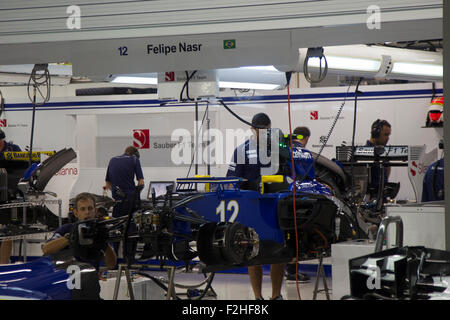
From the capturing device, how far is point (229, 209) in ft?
15.7

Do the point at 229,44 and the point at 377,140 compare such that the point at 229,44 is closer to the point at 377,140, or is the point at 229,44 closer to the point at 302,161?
the point at 302,161

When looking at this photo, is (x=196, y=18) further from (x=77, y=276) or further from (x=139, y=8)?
(x=77, y=276)

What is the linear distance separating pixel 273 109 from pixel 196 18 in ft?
19.9

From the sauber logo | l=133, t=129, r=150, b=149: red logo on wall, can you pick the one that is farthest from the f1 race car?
l=133, t=129, r=150, b=149: red logo on wall

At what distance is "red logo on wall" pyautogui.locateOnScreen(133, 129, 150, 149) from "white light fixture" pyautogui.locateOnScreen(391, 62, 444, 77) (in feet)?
17.3

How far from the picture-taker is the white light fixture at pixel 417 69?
7016 mm

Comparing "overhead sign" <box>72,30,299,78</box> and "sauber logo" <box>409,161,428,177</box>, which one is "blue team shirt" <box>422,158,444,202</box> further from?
"overhead sign" <box>72,30,299,78</box>

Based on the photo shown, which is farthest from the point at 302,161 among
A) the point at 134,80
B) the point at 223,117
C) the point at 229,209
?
the point at 223,117

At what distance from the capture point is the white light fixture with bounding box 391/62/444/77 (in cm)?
702

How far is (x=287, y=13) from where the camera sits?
4371 mm

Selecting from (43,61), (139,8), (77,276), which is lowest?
(77,276)

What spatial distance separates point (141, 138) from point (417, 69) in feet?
17.8

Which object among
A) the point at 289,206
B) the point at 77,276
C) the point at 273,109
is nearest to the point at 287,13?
the point at 289,206

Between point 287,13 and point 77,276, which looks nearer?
point 77,276
